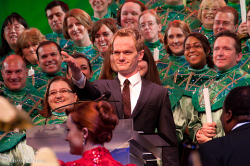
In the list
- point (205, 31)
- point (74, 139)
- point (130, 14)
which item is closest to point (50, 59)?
point (130, 14)

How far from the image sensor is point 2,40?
5180 millimetres

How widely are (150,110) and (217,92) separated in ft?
5.22

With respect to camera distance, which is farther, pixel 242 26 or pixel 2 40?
pixel 2 40

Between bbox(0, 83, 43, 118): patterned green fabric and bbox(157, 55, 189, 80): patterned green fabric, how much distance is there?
1.35m

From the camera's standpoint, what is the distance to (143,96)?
8.73 feet

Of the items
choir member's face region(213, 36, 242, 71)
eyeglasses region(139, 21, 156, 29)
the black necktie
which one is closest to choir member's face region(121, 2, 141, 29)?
eyeglasses region(139, 21, 156, 29)

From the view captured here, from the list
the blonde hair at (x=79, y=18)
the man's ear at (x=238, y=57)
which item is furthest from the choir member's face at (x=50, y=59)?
the man's ear at (x=238, y=57)

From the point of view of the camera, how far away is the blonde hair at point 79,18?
16.1 feet

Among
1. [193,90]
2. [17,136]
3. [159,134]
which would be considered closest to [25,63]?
[17,136]

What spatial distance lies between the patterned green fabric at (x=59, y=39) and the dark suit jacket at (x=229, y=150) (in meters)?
3.05

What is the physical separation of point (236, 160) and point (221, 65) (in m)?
2.13

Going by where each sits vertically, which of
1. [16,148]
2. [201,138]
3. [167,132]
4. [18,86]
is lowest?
[16,148]

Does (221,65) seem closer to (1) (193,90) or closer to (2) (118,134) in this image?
(1) (193,90)

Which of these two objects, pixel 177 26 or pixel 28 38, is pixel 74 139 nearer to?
pixel 177 26
